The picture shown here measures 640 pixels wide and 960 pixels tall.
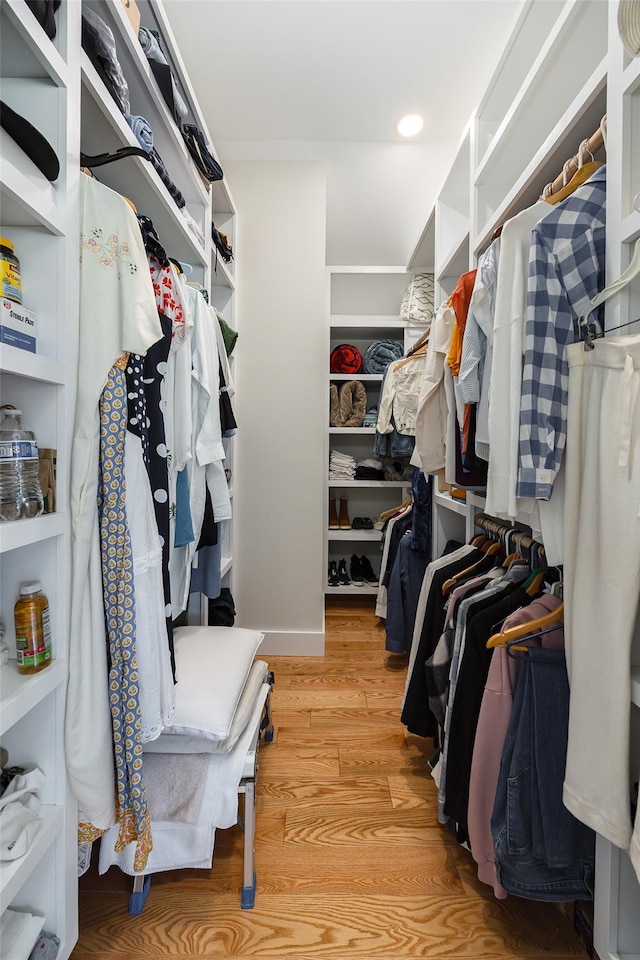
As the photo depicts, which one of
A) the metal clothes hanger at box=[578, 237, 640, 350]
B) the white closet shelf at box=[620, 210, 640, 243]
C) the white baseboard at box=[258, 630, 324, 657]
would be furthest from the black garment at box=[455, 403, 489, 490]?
the white baseboard at box=[258, 630, 324, 657]

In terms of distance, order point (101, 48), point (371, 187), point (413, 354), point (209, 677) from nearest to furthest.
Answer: point (101, 48) < point (209, 677) < point (413, 354) < point (371, 187)

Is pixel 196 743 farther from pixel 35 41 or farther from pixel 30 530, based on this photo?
pixel 35 41

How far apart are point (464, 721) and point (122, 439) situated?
1086 millimetres

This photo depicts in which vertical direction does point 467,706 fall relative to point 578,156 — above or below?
below

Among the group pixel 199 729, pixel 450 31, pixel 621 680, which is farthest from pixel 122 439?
pixel 450 31

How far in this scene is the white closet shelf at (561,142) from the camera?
94 centimetres

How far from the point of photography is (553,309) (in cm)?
96

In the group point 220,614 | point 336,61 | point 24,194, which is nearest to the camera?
point 24,194

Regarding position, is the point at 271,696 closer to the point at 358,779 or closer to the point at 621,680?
the point at 358,779

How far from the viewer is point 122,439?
36.3 inches

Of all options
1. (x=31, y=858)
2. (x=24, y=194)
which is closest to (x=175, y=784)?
(x=31, y=858)

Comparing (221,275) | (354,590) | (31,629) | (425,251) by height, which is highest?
(425,251)

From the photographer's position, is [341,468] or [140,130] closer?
[140,130]

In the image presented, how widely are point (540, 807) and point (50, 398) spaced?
1.29 meters
